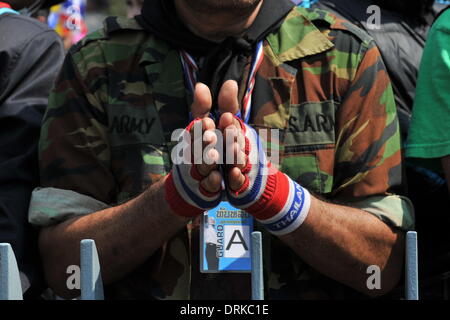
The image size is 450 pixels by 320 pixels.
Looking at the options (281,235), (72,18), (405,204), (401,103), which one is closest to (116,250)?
(281,235)

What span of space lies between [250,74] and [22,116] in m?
0.77

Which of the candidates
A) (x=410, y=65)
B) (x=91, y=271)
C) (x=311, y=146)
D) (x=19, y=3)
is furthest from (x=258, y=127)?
(x=19, y=3)

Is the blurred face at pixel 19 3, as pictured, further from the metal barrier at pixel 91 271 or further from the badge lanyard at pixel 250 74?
the metal barrier at pixel 91 271

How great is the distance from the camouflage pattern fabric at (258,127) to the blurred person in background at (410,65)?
0.22 metres

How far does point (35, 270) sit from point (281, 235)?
82cm

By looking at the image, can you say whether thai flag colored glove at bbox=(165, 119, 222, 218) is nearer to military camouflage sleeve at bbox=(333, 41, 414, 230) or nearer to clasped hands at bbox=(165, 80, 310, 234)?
clasped hands at bbox=(165, 80, 310, 234)

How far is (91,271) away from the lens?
207 centimetres

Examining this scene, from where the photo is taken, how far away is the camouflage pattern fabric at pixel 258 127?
277cm

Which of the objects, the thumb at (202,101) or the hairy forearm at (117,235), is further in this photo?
the hairy forearm at (117,235)

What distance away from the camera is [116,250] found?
2736 mm

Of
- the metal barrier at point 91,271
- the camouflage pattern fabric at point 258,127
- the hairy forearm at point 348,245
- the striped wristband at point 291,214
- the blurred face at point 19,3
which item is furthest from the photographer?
the blurred face at point 19,3

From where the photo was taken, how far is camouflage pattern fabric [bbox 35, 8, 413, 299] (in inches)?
109

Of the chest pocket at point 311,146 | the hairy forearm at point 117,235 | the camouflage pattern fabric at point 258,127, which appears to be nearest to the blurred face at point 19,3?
the camouflage pattern fabric at point 258,127

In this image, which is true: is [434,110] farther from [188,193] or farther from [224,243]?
[188,193]
